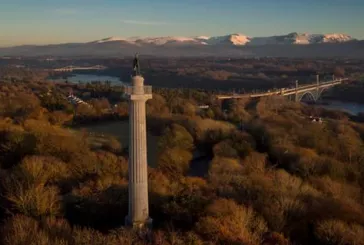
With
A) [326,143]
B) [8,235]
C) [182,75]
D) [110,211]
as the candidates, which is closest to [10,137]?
[110,211]

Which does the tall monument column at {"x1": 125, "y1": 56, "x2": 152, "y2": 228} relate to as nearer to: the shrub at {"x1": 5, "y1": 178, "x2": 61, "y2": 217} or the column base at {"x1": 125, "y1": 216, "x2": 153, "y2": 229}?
the column base at {"x1": 125, "y1": 216, "x2": 153, "y2": 229}

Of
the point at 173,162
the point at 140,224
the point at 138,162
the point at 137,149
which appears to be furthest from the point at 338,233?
the point at 173,162

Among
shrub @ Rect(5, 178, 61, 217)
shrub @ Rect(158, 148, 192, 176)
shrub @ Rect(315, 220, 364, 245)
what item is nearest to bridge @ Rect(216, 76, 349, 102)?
shrub @ Rect(158, 148, 192, 176)

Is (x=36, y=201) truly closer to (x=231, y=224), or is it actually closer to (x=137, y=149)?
(x=137, y=149)

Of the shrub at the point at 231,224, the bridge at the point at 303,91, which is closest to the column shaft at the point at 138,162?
the shrub at the point at 231,224

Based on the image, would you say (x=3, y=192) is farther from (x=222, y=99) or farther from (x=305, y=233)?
(x=222, y=99)

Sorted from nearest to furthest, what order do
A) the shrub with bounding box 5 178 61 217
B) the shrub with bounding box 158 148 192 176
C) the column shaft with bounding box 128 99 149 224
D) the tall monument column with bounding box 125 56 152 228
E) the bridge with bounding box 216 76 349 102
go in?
the tall monument column with bounding box 125 56 152 228 → the column shaft with bounding box 128 99 149 224 → the shrub with bounding box 5 178 61 217 → the shrub with bounding box 158 148 192 176 → the bridge with bounding box 216 76 349 102

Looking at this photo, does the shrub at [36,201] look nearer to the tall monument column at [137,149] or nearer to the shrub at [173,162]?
the tall monument column at [137,149]
